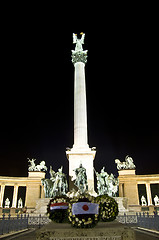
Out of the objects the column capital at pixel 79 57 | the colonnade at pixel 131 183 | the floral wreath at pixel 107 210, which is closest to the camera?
the floral wreath at pixel 107 210

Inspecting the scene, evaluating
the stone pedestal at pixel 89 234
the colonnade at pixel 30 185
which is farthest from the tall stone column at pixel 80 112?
the stone pedestal at pixel 89 234

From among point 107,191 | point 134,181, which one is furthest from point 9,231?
point 134,181

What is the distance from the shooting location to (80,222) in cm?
616

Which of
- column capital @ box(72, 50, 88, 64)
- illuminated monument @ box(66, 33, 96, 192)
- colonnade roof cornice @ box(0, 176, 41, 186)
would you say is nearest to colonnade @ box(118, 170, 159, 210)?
colonnade roof cornice @ box(0, 176, 41, 186)

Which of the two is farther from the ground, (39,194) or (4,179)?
(4,179)

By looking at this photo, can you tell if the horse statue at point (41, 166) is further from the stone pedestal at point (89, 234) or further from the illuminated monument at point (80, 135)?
the stone pedestal at point (89, 234)

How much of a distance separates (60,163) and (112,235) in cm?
6671

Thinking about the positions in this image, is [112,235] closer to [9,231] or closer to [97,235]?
[97,235]

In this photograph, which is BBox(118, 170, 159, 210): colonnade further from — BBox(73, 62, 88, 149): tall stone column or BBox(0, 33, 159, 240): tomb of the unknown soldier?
BBox(73, 62, 88, 149): tall stone column

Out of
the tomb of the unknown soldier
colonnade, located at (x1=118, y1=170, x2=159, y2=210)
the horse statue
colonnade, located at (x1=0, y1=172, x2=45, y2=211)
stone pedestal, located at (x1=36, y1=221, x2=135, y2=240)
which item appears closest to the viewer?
stone pedestal, located at (x1=36, y1=221, x2=135, y2=240)

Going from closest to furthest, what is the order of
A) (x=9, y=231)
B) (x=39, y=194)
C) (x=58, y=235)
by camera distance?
(x=58, y=235), (x=9, y=231), (x=39, y=194)

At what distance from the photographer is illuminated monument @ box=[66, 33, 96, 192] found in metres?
31.4

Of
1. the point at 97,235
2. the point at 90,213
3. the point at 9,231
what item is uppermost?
the point at 90,213

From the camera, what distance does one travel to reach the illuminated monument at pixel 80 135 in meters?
31.4
